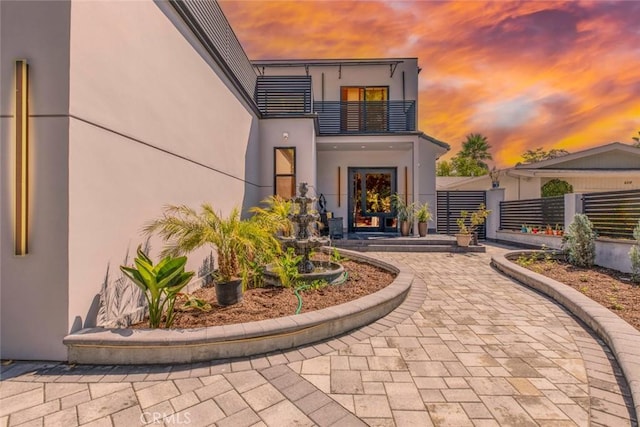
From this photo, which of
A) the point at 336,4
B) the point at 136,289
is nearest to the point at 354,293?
the point at 136,289

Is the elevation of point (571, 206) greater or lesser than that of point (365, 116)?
lesser

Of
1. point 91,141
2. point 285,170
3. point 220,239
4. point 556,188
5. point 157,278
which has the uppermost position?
point 285,170

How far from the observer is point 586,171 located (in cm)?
1360

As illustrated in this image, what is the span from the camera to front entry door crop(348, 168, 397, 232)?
41.5 feet

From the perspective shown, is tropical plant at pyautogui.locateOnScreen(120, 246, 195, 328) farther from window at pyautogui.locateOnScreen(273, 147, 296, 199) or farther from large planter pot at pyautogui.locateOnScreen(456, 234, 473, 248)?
large planter pot at pyautogui.locateOnScreen(456, 234, 473, 248)

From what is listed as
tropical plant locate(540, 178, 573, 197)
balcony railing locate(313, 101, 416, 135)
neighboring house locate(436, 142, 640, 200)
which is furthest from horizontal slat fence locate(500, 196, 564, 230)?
balcony railing locate(313, 101, 416, 135)

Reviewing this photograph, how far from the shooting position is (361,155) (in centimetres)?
1274

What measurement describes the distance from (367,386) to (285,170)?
25.7 feet

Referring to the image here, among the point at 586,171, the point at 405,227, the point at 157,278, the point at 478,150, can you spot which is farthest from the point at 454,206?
the point at 478,150

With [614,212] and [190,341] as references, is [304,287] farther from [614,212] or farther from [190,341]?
[614,212]

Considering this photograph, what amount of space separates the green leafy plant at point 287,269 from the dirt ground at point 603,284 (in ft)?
14.2

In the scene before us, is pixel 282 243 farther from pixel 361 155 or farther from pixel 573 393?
pixel 361 155

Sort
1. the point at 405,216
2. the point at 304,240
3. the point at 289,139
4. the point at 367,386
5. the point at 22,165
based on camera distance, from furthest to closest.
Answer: the point at 405,216, the point at 289,139, the point at 304,240, the point at 22,165, the point at 367,386

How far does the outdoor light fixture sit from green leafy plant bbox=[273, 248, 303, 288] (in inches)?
110
